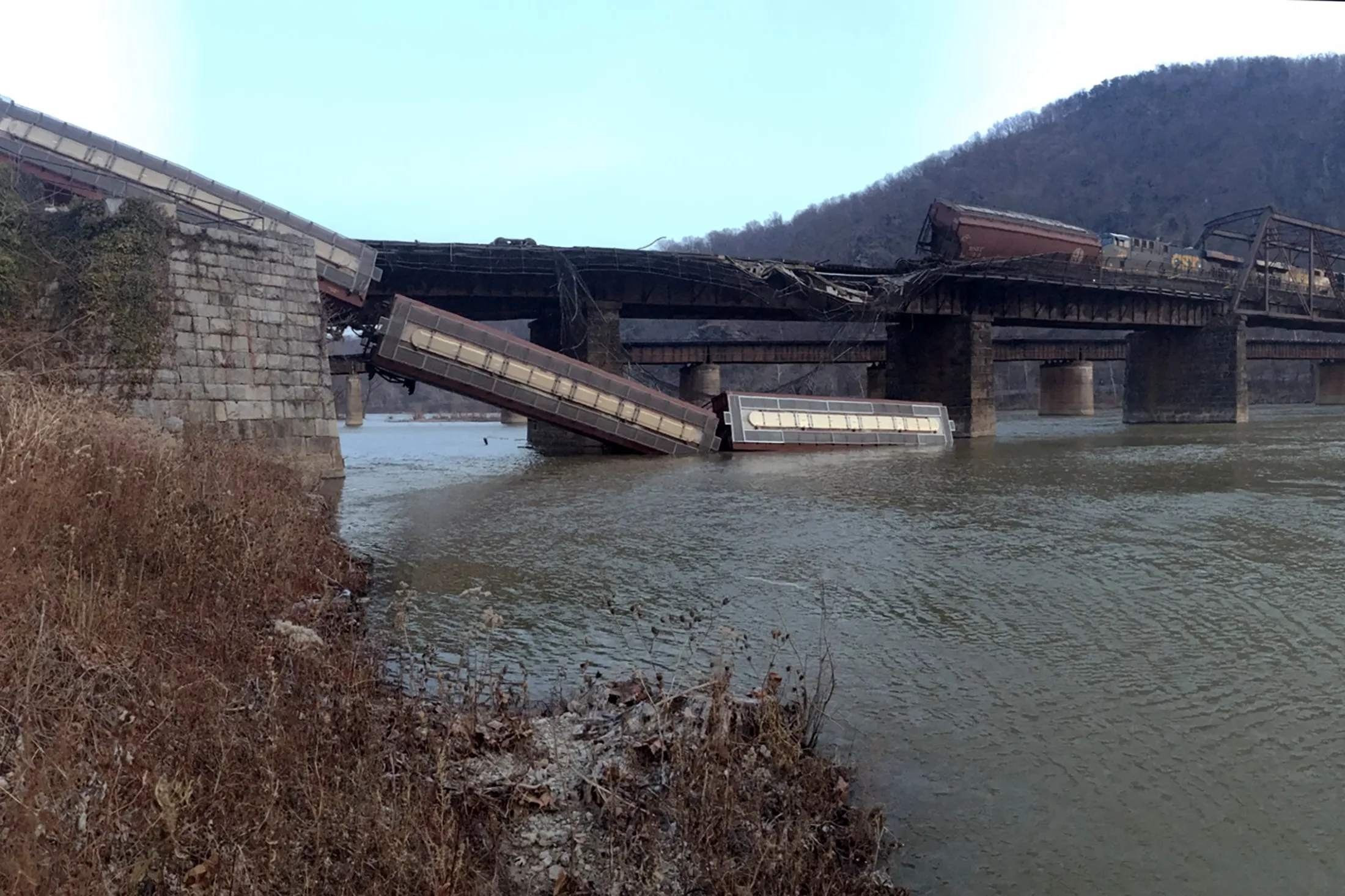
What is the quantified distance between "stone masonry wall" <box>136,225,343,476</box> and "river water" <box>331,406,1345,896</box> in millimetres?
3800

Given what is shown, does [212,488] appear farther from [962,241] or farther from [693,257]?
[962,241]

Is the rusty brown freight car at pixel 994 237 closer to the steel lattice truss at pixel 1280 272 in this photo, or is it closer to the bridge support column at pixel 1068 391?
the steel lattice truss at pixel 1280 272

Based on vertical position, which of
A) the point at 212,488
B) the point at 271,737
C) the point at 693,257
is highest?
the point at 693,257

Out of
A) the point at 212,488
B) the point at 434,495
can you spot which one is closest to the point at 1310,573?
the point at 212,488

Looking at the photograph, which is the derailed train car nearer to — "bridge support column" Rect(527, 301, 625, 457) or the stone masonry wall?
"bridge support column" Rect(527, 301, 625, 457)

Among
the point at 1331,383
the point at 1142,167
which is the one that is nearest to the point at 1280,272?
the point at 1331,383

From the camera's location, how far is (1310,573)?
11742mm

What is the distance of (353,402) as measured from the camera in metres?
101

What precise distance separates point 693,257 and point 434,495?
2311 centimetres

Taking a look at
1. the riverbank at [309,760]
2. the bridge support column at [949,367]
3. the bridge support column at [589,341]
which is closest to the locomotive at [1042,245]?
the bridge support column at [949,367]

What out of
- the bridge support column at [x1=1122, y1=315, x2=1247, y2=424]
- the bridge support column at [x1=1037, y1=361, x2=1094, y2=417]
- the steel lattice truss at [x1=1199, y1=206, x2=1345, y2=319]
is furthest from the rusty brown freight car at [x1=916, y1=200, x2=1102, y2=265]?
the bridge support column at [x1=1037, y1=361, x2=1094, y2=417]

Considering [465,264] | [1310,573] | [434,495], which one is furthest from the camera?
[465,264]

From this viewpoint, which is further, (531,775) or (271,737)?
(531,775)

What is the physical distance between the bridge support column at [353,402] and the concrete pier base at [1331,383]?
3981 inches
